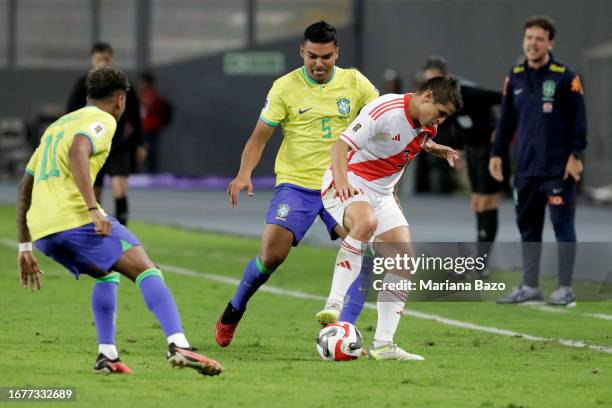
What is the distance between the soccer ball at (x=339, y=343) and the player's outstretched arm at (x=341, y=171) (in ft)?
2.44

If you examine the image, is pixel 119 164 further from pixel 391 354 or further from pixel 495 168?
pixel 391 354

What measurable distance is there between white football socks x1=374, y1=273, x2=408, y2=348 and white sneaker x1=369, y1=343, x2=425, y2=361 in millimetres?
35

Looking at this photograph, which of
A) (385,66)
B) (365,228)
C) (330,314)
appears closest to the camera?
(365,228)

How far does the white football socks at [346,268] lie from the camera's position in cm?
859

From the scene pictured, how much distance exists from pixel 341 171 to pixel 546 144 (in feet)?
12.4

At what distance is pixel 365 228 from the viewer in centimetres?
846

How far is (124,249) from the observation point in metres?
7.52

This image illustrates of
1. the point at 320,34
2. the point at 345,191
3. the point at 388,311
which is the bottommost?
the point at 388,311

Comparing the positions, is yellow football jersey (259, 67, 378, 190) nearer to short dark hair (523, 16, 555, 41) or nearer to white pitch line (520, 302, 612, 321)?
short dark hair (523, 16, 555, 41)

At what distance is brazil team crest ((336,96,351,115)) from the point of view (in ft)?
30.4

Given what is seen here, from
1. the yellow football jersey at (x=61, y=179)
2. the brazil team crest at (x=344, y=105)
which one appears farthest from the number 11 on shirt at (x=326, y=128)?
the yellow football jersey at (x=61, y=179)

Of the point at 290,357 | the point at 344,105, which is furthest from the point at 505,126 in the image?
the point at 290,357

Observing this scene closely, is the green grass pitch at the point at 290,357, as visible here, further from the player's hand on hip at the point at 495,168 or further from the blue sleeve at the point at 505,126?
the blue sleeve at the point at 505,126

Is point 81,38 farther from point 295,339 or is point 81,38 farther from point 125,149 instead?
point 295,339
